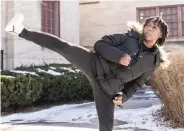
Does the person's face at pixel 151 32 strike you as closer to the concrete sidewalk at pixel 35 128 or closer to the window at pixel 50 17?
the concrete sidewalk at pixel 35 128

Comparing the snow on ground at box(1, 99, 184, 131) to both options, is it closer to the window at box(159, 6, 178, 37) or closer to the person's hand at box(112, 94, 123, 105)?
the person's hand at box(112, 94, 123, 105)

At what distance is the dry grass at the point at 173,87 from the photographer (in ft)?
26.4

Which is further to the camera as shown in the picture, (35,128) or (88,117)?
(88,117)

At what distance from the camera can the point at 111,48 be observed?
4.24 m

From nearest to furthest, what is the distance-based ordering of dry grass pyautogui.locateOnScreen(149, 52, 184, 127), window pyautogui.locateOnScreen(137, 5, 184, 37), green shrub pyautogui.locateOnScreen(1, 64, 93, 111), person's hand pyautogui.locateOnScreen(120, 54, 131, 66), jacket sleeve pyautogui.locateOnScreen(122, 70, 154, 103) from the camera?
1. person's hand pyautogui.locateOnScreen(120, 54, 131, 66)
2. jacket sleeve pyautogui.locateOnScreen(122, 70, 154, 103)
3. dry grass pyautogui.locateOnScreen(149, 52, 184, 127)
4. green shrub pyautogui.locateOnScreen(1, 64, 93, 111)
5. window pyautogui.locateOnScreen(137, 5, 184, 37)


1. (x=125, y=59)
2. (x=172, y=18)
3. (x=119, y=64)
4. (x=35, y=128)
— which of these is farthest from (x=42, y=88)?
(x=172, y=18)

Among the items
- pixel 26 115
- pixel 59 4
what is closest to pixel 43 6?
pixel 59 4

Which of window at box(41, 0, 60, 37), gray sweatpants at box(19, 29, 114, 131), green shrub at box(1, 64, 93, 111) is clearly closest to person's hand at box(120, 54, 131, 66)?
gray sweatpants at box(19, 29, 114, 131)

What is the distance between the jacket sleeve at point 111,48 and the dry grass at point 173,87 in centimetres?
383

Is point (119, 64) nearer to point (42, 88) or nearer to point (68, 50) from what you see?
point (68, 50)

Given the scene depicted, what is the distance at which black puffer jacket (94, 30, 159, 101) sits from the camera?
4.37 m

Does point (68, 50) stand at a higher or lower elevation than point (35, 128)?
higher

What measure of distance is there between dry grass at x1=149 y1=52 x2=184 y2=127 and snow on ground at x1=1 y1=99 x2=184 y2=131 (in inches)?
14.3

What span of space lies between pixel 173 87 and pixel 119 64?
411 centimetres
